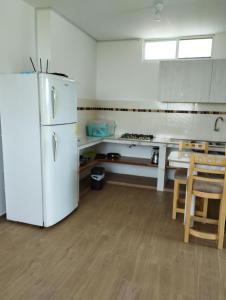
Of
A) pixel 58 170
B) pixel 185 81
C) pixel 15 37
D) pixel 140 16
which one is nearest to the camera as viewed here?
pixel 58 170

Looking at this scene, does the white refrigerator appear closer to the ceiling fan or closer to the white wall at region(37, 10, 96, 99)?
the white wall at region(37, 10, 96, 99)

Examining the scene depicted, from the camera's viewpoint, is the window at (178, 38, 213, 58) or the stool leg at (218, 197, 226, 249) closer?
the stool leg at (218, 197, 226, 249)

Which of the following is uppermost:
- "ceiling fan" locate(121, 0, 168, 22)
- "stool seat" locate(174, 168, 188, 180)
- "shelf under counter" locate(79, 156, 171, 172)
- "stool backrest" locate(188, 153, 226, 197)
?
"ceiling fan" locate(121, 0, 168, 22)

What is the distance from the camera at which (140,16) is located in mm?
3154

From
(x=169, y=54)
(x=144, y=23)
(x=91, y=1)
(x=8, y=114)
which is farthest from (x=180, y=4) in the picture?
(x=8, y=114)

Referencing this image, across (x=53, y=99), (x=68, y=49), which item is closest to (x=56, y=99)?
(x=53, y=99)

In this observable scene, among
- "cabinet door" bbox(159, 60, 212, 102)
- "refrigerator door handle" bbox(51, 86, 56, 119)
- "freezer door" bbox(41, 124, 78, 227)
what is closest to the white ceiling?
"cabinet door" bbox(159, 60, 212, 102)

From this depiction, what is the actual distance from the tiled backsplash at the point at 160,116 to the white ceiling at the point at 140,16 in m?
1.18

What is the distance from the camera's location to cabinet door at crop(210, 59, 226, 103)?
11.7ft

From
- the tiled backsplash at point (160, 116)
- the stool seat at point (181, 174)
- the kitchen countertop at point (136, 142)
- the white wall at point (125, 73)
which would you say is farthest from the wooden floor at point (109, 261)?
the white wall at point (125, 73)

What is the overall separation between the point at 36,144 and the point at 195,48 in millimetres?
3207

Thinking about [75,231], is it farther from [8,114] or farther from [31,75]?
[31,75]

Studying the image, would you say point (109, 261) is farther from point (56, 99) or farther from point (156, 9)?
point (156, 9)

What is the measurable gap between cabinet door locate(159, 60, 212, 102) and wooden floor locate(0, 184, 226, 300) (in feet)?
6.49
